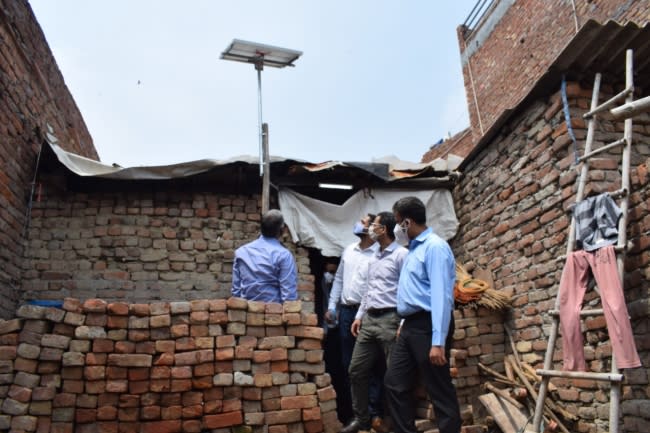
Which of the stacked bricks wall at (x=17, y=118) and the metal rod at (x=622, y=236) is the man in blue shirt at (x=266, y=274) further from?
the stacked bricks wall at (x=17, y=118)

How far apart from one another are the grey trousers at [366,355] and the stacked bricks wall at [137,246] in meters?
1.88

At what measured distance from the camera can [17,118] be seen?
5074 millimetres

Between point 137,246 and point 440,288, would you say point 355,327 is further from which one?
point 137,246

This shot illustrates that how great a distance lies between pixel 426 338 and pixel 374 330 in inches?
34.7

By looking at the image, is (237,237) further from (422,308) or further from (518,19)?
(518,19)

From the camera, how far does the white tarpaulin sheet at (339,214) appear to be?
6133 millimetres

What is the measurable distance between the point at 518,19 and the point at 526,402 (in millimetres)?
8710

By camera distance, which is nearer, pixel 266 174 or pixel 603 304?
pixel 603 304

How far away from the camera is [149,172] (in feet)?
18.6

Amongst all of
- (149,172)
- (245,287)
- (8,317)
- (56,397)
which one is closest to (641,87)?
(245,287)

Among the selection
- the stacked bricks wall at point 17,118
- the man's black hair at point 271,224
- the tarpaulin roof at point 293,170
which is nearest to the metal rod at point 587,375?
the man's black hair at point 271,224

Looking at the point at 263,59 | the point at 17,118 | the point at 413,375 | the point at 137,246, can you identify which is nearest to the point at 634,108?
the point at 413,375

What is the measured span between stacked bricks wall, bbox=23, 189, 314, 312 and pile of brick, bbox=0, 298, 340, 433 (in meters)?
2.14

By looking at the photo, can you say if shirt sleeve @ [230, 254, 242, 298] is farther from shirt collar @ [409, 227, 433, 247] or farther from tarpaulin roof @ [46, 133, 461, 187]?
tarpaulin roof @ [46, 133, 461, 187]
